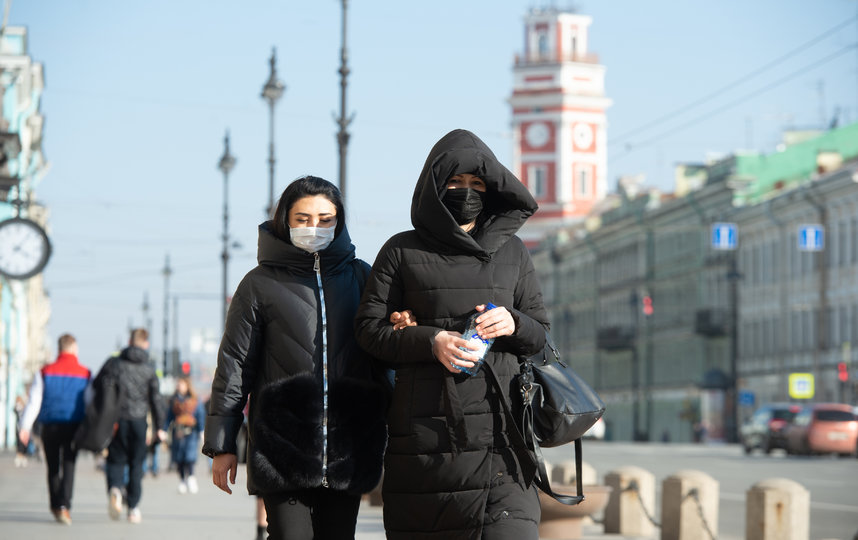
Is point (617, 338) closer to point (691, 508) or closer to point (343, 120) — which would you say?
point (343, 120)

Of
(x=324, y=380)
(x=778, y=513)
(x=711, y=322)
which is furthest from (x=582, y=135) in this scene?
(x=324, y=380)

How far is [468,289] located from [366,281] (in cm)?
52

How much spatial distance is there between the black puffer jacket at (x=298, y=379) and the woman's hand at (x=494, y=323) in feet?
2.16

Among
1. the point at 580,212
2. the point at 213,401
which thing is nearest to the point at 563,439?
the point at 213,401

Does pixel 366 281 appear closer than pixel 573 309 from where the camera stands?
Yes

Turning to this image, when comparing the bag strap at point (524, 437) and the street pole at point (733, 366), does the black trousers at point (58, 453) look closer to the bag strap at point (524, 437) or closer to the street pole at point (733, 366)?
the bag strap at point (524, 437)

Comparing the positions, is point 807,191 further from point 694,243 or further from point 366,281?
point 366,281

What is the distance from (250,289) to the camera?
6.33 meters

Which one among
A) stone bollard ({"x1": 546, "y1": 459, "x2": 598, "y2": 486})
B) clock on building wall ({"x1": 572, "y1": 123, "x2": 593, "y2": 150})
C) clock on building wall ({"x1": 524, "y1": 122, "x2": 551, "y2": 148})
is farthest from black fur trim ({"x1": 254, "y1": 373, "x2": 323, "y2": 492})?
clock on building wall ({"x1": 572, "y1": 123, "x2": 593, "y2": 150})

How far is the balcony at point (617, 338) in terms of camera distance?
297 feet

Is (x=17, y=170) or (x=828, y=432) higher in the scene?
(x=17, y=170)

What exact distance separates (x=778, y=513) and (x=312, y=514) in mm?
7569

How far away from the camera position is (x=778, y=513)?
12930 millimetres

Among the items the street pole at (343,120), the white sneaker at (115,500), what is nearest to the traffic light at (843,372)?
the street pole at (343,120)
